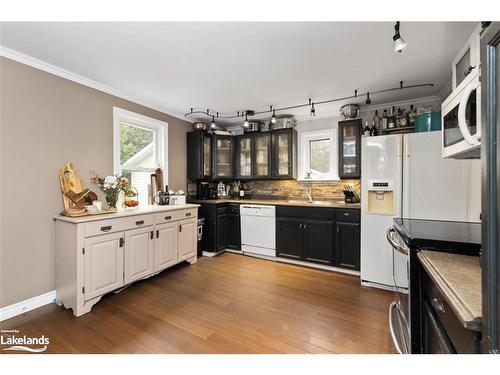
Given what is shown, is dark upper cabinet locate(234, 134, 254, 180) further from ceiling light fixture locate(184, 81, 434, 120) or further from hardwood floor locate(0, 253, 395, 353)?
hardwood floor locate(0, 253, 395, 353)

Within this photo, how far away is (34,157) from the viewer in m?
2.14

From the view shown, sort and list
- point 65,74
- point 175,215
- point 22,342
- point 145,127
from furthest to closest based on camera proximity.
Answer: point 145,127, point 175,215, point 65,74, point 22,342

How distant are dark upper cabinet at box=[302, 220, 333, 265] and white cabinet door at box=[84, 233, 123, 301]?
2.40 meters

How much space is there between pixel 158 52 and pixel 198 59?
352mm

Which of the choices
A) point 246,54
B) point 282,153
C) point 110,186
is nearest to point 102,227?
point 110,186

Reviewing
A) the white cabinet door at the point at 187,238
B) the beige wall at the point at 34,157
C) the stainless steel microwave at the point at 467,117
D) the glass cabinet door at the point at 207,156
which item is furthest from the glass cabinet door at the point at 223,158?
→ the stainless steel microwave at the point at 467,117

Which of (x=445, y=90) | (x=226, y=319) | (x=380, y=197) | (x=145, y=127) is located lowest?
(x=226, y=319)

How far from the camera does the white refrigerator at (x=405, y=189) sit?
2230 mm

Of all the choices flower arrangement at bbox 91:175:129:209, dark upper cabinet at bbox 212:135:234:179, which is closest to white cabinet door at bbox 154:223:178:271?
flower arrangement at bbox 91:175:129:209

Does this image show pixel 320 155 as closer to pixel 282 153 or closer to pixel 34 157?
pixel 282 153

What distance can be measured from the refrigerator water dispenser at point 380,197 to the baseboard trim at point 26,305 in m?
3.63

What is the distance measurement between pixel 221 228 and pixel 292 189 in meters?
1.49

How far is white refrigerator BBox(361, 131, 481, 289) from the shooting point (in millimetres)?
2230

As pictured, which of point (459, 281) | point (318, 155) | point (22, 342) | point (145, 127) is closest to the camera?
point (459, 281)
